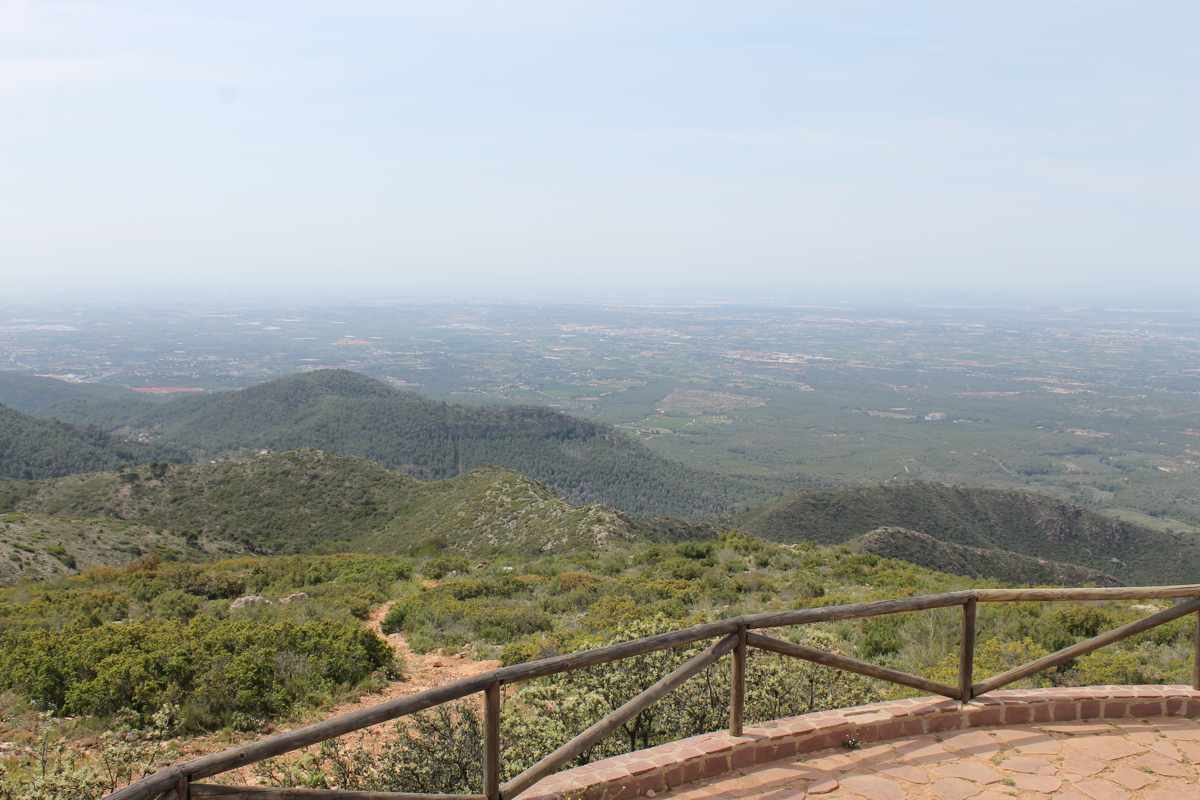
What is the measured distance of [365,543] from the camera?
3067 cm

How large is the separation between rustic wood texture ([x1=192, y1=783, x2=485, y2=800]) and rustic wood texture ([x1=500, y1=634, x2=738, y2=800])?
0.88 ft

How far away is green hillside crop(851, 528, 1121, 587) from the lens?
88.6 feet

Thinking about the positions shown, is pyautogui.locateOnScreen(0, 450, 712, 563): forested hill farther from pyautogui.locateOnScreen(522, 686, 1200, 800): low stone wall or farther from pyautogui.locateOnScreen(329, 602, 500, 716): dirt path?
pyautogui.locateOnScreen(522, 686, 1200, 800): low stone wall

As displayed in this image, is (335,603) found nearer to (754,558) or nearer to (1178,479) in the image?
(754,558)

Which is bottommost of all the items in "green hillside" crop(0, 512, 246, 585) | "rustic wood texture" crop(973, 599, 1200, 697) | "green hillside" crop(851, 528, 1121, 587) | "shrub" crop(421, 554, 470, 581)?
"green hillside" crop(851, 528, 1121, 587)

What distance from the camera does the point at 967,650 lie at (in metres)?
4.66

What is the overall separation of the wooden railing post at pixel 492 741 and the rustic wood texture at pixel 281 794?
114mm

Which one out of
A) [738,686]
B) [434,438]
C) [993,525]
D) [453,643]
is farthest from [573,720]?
[434,438]

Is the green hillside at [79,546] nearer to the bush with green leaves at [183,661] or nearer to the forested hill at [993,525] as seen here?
the bush with green leaves at [183,661]

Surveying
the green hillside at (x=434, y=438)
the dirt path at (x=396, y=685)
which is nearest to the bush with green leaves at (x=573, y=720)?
the dirt path at (x=396, y=685)

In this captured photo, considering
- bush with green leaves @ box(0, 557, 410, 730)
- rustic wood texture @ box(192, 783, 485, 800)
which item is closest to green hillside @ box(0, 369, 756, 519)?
bush with green leaves @ box(0, 557, 410, 730)

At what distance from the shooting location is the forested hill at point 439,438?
78062 millimetres

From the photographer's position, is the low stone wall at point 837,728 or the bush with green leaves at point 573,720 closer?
the low stone wall at point 837,728

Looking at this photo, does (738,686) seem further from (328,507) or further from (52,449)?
(52,449)
